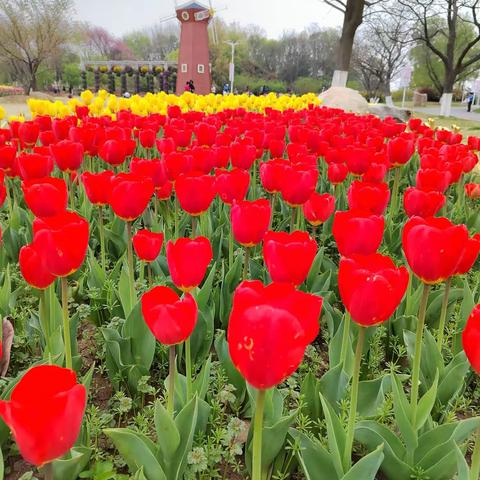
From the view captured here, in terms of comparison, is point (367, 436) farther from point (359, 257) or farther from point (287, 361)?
point (287, 361)

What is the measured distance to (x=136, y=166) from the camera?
259 centimetres

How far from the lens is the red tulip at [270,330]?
0.84 metres

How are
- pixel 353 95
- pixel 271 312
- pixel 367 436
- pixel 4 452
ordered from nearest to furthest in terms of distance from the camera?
1. pixel 271 312
2. pixel 367 436
3. pixel 4 452
4. pixel 353 95

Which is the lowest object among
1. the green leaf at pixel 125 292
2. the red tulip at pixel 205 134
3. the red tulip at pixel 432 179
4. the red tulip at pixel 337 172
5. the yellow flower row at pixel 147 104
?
the green leaf at pixel 125 292

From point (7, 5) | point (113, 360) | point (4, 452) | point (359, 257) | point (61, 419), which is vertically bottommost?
point (4, 452)

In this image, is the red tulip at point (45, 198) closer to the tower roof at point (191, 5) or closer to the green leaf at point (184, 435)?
the green leaf at point (184, 435)

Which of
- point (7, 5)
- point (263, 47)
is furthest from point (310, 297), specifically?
point (263, 47)

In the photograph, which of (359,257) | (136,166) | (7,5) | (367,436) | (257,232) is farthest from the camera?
(7,5)

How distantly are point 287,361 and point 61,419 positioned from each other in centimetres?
39

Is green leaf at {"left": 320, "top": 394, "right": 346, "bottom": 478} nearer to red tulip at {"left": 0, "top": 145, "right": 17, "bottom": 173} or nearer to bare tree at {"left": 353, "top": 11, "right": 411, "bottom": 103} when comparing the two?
red tulip at {"left": 0, "top": 145, "right": 17, "bottom": 173}

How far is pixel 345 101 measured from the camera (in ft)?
53.5

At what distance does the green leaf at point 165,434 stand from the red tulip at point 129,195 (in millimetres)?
895

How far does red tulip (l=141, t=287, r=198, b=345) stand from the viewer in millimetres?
1232

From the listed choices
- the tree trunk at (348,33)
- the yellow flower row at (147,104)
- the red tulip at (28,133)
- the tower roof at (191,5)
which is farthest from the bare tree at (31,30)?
the red tulip at (28,133)
